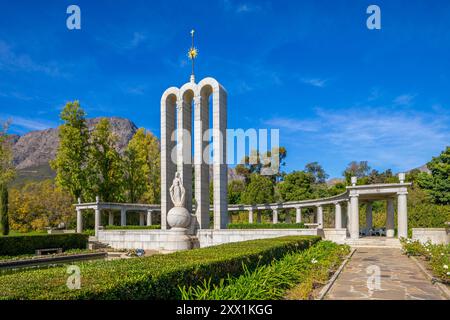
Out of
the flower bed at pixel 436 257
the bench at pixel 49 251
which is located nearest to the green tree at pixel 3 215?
the bench at pixel 49 251

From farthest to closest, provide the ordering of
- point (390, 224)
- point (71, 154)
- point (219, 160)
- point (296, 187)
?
point (296, 187), point (71, 154), point (390, 224), point (219, 160)

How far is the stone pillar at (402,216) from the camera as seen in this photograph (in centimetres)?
2311

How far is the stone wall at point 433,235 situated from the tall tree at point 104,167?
94.7 feet

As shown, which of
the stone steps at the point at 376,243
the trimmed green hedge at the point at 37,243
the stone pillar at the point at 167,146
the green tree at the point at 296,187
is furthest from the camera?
the green tree at the point at 296,187

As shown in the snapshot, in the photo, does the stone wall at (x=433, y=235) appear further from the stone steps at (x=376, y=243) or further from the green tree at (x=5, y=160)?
the green tree at (x=5, y=160)

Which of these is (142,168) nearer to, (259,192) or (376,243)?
(259,192)

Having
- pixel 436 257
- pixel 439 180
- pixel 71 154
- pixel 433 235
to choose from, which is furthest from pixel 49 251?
pixel 439 180

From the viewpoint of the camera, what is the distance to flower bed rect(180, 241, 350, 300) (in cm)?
650

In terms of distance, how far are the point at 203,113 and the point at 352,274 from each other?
19655 millimetres

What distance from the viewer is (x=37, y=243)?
21016 millimetres

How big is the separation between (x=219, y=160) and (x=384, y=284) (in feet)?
59.1

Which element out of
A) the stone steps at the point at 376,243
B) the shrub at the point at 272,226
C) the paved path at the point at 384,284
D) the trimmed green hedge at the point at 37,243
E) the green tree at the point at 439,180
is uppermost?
the green tree at the point at 439,180

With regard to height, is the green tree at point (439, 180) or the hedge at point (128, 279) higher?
the green tree at point (439, 180)

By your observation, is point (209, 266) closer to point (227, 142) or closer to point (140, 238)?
point (140, 238)
